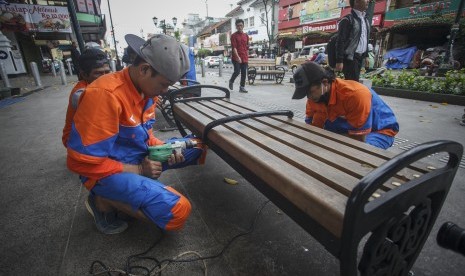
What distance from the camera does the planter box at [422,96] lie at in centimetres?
566

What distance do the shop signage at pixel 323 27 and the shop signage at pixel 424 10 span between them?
215 inches

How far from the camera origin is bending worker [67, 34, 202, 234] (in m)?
1.43

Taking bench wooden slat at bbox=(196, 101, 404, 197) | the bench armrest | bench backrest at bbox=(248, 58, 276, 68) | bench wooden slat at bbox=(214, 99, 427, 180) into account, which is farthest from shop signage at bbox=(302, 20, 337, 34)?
the bench armrest

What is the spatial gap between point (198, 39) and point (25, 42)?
168ft

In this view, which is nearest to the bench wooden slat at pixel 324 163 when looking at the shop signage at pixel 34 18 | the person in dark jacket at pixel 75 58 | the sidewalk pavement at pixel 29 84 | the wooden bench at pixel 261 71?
the person in dark jacket at pixel 75 58

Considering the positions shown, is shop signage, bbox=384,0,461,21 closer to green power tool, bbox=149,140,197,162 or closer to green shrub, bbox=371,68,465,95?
green shrub, bbox=371,68,465,95

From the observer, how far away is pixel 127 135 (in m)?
1.73

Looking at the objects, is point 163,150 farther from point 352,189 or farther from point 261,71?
point 261,71

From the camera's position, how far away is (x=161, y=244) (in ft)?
5.64

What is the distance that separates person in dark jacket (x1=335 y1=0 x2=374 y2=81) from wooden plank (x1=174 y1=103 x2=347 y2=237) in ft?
11.3

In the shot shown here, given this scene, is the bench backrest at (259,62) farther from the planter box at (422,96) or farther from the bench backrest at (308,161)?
the bench backrest at (308,161)

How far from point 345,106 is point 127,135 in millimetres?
1719

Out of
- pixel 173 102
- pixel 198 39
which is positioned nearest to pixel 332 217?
pixel 173 102

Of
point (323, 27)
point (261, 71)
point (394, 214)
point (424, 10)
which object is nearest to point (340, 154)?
point (394, 214)
